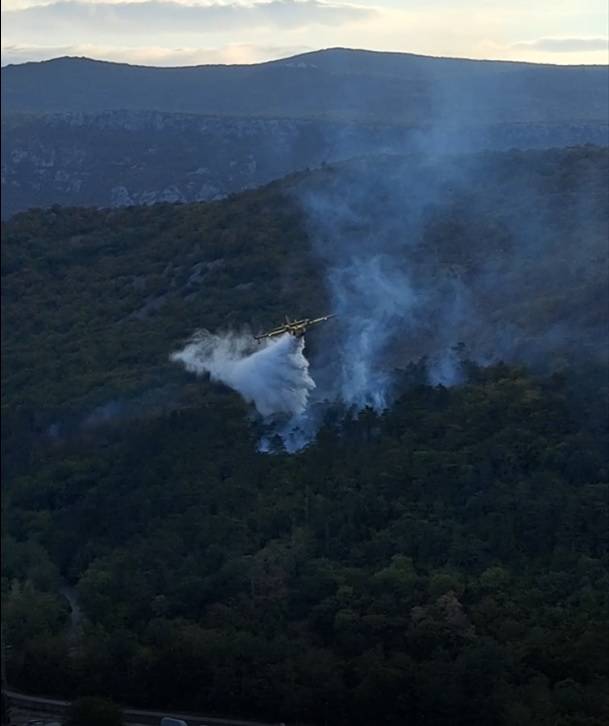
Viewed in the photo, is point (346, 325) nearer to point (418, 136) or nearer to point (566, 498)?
point (566, 498)

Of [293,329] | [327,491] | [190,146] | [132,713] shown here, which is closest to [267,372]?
[293,329]

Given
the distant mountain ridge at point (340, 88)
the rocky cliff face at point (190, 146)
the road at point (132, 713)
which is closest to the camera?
the road at point (132, 713)

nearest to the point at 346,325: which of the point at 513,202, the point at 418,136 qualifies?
the point at 513,202

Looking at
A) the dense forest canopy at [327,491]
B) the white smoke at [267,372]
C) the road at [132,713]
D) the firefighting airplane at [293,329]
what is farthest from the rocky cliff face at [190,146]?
the road at [132,713]

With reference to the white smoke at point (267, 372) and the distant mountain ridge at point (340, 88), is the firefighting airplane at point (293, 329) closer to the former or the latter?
the white smoke at point (267, 372)

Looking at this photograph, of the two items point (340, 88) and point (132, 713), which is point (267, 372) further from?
point (340, 88)

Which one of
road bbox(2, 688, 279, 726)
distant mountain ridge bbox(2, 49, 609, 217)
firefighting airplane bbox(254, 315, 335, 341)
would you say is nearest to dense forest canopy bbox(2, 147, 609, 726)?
road bbox(2, 688, 279, 726)
